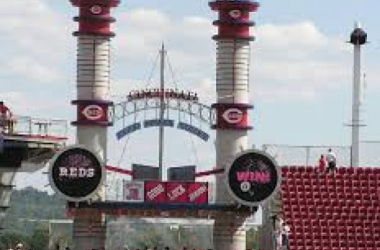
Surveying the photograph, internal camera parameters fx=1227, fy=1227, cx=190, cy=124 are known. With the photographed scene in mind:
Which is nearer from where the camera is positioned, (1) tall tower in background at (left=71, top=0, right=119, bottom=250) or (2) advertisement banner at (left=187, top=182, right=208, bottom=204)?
(2) advertisement banner at (left=187, top=182, right=208, bottom=204)

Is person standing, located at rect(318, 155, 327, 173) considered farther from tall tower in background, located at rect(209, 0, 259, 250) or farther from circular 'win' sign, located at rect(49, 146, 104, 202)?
circular 'win' sign, located at rect(49, 146, 104, 202)

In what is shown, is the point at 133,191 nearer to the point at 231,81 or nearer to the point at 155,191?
the point at 155,191

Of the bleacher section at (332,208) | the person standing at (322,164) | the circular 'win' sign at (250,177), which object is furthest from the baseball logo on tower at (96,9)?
the person standing at (322,164)

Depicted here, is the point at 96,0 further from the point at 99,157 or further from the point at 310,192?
the point at 310,192

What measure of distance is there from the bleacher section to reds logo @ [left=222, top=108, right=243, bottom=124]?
2685 mm

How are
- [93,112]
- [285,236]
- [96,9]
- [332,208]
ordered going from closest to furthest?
1. [285,236]
2. [332,208]
3. [93,112]
4. [96,9]

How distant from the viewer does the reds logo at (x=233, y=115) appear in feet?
152

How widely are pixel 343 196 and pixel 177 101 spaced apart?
283 inches

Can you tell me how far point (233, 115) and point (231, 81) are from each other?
1.34 metres

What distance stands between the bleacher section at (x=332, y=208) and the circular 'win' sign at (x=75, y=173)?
23.3 feet

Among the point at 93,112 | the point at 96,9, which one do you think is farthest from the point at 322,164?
the point at 96,9

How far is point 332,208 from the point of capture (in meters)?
45.4

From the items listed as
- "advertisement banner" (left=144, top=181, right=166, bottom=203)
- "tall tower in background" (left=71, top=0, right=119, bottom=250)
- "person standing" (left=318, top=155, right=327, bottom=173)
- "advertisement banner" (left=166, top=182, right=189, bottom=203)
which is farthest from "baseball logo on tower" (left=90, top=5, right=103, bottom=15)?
"person standing" (left=318, top=155, right=327, bottom=173)

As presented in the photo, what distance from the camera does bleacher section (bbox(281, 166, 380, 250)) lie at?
43.9 metres
